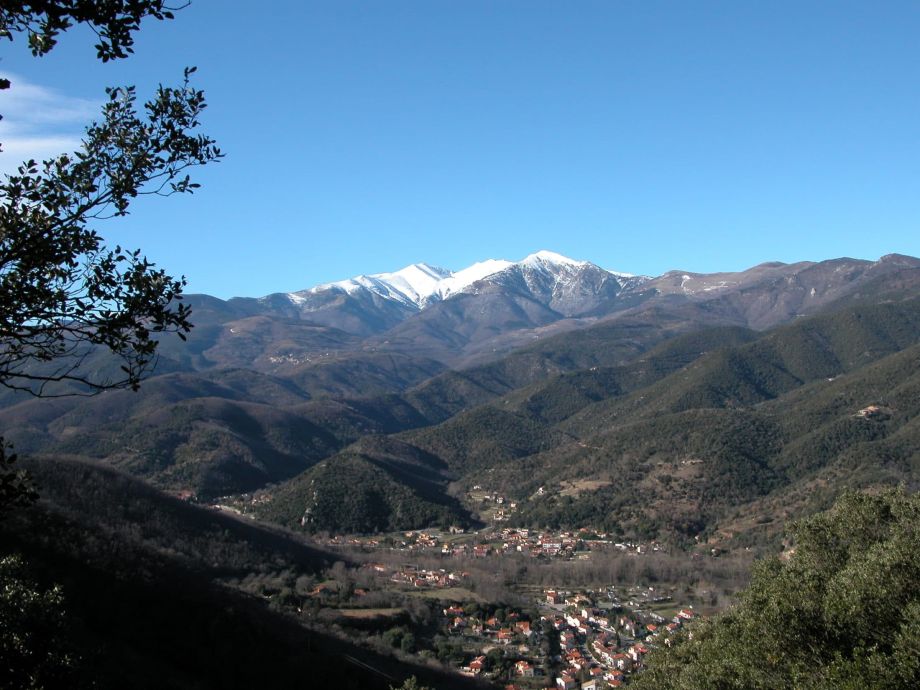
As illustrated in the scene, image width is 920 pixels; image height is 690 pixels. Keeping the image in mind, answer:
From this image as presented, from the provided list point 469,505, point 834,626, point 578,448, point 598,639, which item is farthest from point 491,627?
point 578,448

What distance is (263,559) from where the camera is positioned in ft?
201

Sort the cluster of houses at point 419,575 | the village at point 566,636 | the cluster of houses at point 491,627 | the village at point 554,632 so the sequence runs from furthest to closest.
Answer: the cluster of houses at point 419,575 < the cluster of houses at point 491,627 < the village at point 554,632 < the village at point 566,636

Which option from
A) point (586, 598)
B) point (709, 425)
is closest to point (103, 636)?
point (586, 598)

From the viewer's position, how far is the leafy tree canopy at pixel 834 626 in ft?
32.7

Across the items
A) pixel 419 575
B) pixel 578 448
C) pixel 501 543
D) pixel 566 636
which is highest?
pixel 578 448

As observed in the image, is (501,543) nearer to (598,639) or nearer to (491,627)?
(491,627)

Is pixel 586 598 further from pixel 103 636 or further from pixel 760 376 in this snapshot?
pixel 760 376

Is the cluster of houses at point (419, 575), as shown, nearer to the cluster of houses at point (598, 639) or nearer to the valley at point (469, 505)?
the valley at point (469, 505)

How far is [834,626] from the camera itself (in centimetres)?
1177

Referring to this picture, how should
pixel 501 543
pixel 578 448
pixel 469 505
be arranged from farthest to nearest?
1. pixel 578 448
2. pixel 469 505
3. pixel 501 543

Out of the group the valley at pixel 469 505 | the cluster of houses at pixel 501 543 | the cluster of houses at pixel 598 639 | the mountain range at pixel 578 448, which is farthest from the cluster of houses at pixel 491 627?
the mountain range at pixel 578 448

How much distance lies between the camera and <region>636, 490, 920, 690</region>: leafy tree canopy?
9.98 meters

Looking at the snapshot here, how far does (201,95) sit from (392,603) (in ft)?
176

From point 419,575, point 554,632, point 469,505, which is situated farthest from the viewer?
point 469,505
